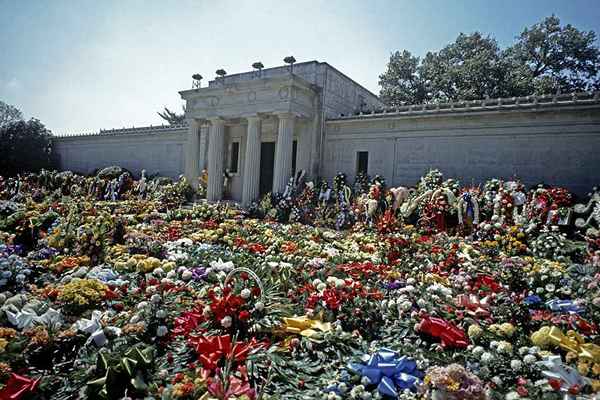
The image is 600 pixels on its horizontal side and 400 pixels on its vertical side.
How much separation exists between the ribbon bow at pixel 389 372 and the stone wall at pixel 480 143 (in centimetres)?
1429

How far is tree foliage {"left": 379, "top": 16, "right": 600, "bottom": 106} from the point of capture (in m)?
26.7

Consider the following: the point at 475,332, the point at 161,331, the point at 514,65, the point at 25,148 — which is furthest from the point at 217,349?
the point at 25,148

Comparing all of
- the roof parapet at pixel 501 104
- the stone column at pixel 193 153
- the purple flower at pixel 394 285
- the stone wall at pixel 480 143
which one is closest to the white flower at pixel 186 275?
the purple flower at pixel 394 285

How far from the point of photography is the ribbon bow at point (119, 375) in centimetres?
329

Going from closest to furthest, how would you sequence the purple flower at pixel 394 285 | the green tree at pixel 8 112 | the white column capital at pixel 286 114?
1. the purple flower at pixel 394 285
2. the white column capital at pixel 286 114
3. the green tree at pixel 8 112

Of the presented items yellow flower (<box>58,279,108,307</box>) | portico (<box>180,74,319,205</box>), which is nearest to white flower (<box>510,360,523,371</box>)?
yellow flower (<box>58,279,108,307</box>)

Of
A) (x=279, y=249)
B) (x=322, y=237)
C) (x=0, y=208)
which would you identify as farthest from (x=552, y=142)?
(x=0, y=208)

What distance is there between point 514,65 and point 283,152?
69.1 ft

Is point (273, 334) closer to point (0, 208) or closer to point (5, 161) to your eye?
point (0, 208)

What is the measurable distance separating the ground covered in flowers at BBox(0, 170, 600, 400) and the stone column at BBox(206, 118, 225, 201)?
1368cm

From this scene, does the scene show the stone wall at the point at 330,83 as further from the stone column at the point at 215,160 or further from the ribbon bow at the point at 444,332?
the ribbon bow at the point at 444,332

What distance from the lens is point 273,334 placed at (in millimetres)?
4512

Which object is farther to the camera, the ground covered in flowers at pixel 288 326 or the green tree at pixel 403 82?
the green tree at pixel 403 82

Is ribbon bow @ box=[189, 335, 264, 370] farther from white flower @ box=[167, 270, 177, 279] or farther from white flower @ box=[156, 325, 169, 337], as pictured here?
white flower @ box=[167, 270, 177, 279]
